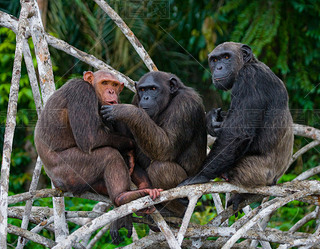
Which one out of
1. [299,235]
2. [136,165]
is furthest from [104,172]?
[299,235]

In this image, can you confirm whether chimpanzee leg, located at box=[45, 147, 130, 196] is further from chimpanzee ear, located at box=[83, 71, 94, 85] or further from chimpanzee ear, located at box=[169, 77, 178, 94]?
chimpanzee ear, located at box=[169, 77, 178, 94]

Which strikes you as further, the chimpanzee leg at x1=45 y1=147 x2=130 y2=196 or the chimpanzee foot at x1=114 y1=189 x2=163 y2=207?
the chimpanzee leg at x1=45 y1=147 x2=130 y2=196

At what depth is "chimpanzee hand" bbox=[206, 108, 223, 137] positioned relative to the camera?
4379mm

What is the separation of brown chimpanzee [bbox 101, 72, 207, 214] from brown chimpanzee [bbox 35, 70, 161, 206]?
165 millimetres

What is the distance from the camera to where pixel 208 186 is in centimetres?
418

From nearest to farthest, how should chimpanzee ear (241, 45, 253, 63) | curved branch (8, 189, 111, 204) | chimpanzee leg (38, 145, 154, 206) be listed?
chimpanzee leg (38, 145, 154, 206)
curved branch (8, 189, 111, 204)
chimpanzee ear (241, 45, 253, 63)

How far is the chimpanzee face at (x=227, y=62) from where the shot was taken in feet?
14.9

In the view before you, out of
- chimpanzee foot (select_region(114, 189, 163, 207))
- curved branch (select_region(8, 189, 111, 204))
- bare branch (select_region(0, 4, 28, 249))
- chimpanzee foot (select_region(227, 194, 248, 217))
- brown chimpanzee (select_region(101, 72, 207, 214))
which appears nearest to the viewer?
bare branch (select_region(0, 4, 28, 249))

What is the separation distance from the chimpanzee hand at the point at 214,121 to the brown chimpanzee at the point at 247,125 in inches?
0.8

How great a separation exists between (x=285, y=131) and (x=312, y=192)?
2.04ft

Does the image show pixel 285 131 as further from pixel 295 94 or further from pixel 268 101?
pixel 295 94

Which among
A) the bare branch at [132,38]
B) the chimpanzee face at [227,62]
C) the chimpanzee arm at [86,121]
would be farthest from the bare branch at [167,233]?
the bare branch at [132,38]

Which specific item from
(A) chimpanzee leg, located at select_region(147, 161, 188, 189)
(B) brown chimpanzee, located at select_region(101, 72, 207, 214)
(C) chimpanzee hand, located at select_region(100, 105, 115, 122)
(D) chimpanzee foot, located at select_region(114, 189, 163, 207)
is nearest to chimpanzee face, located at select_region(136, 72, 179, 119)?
(B) brown chimpanzee, located at select_region(101, 72, 207, 214)

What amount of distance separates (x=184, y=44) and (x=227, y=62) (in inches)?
67.8
